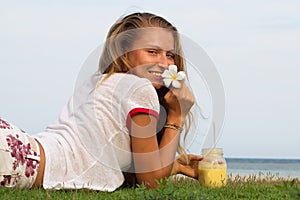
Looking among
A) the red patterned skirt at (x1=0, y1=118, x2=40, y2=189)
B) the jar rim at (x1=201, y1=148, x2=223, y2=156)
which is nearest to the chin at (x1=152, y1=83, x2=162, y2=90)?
the jar rim at (x1=201, y1=148, x2=223, y2=156)

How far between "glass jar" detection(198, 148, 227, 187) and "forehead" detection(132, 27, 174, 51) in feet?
3.32

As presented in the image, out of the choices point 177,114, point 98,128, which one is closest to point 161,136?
point 177,114

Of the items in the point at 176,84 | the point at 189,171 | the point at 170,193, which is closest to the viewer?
the point at 170,193

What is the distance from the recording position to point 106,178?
5348mm

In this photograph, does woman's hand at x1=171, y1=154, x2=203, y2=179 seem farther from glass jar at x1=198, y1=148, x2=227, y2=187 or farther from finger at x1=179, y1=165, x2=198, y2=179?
glass jar at x1=198, y1=148, x2=227, y2=187

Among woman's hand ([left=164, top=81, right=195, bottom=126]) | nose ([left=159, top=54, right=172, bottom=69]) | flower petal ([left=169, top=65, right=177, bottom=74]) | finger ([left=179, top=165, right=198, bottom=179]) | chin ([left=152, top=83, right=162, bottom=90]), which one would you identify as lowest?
finger ([left=179, top=165, right=198, bottom=179])

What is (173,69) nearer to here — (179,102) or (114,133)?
(179,102)

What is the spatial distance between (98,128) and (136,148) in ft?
1.24

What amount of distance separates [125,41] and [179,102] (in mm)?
787

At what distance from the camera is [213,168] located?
581 centimetres

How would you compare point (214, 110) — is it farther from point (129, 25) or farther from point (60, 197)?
point (60, 197)

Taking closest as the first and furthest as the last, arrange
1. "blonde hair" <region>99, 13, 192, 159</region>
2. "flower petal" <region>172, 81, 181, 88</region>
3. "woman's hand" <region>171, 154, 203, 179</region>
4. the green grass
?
the green grass, "flower petal" <region>172, 81, 181, 88</region>, "blonde hair" <region>99, 13, 192, 159</region>, "woman's hand" <region>171, 154, 203, 179</region>

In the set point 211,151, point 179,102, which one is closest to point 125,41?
point 179,102

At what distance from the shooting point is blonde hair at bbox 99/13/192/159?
5.80 metres
